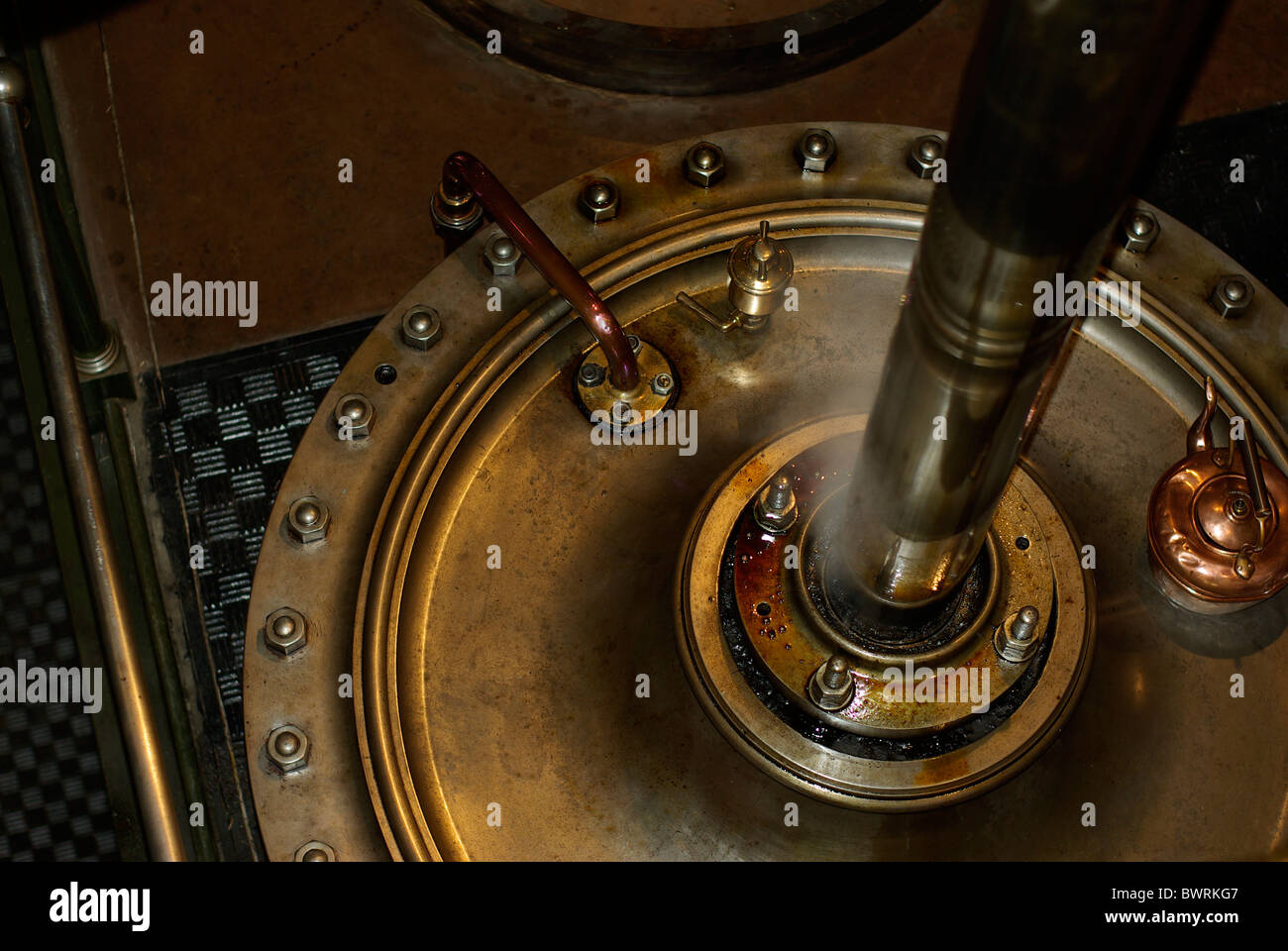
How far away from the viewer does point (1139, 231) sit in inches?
92.3

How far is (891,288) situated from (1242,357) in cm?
60

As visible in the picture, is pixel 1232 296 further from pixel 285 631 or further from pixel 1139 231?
pixel 285 631

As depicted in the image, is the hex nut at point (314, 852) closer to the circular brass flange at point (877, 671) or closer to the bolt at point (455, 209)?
the circular brass flange at point (877, 671)

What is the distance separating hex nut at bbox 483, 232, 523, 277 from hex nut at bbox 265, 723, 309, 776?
0.86m

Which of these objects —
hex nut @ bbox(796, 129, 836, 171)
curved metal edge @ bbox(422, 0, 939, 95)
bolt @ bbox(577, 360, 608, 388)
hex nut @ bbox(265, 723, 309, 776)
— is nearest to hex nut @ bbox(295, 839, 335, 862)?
hex nut @ bbox(265, 723, 309, 776)

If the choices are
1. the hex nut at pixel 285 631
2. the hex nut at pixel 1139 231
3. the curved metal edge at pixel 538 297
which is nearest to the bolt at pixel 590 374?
the curved metal edge at pixel 538 297

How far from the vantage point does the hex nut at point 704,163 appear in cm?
242

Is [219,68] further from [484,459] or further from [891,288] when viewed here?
[891,288]

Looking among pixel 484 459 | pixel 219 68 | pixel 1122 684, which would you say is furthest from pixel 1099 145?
pixel 219 68

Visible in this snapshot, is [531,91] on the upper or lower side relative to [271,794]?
upper

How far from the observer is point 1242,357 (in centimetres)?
228

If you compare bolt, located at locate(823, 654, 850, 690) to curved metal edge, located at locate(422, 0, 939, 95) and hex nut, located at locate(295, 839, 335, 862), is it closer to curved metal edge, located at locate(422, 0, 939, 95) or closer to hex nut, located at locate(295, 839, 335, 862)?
hex nut, located at locate(295, 839, 335, 862)

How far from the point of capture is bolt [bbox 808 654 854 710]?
6.49 ft
